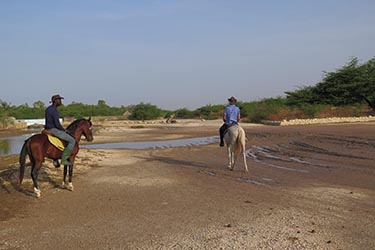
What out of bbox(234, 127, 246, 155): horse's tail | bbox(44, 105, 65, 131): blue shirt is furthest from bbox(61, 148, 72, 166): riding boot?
bbox(234, 127, 246, 155): horse's tail

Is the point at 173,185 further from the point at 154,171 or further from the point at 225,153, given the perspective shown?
the point at 225,153

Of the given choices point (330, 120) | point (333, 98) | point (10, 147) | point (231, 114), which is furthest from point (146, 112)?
point (231, 114)

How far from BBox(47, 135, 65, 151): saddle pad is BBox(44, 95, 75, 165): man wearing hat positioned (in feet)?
0.27

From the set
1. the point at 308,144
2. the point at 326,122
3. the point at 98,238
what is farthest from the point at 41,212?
the point at 326,122

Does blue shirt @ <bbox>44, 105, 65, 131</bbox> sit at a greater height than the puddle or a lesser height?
greater

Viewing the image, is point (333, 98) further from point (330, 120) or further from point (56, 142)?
point (56, 142)

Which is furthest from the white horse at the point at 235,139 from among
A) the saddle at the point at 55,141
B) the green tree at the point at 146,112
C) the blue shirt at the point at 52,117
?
the green tree at the point at 146,112

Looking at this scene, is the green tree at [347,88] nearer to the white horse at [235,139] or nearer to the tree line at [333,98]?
the tree line at [333,98]

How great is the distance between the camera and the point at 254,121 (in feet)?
159

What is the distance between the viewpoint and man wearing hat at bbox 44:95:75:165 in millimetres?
9234

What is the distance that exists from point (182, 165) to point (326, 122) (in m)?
26.9

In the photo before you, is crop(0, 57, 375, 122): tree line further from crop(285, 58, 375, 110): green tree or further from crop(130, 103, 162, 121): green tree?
crop(130, 103, 162, 121): green tree

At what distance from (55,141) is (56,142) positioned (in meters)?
0.04

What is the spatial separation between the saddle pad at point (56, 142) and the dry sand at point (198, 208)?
115cm
